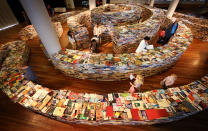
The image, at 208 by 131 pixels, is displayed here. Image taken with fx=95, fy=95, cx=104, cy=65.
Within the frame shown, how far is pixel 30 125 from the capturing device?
3.12m

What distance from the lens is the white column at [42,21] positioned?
3.13 meters

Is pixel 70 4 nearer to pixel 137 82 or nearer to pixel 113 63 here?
pixel 113 63

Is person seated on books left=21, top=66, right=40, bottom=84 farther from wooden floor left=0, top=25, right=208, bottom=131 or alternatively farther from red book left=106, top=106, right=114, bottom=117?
red book left=106, top=106, right=114, bottom=117

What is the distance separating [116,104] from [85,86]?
5.94ft

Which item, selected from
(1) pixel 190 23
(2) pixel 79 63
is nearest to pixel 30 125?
(2) pixel 79 63

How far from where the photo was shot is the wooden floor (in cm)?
302

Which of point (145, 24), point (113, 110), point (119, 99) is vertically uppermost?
point (145, 24)

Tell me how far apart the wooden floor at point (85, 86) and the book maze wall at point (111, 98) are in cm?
29

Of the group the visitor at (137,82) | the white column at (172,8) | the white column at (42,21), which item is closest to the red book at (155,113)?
the visitor at (137,82)

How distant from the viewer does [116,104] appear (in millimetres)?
2904

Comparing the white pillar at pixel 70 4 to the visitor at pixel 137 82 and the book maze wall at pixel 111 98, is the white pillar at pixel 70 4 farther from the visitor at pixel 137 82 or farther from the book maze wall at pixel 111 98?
the visitor at pixel 137 82

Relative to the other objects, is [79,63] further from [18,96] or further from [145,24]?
[145,24]

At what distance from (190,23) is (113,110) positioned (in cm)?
872

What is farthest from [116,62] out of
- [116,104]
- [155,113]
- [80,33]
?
[80,33]
